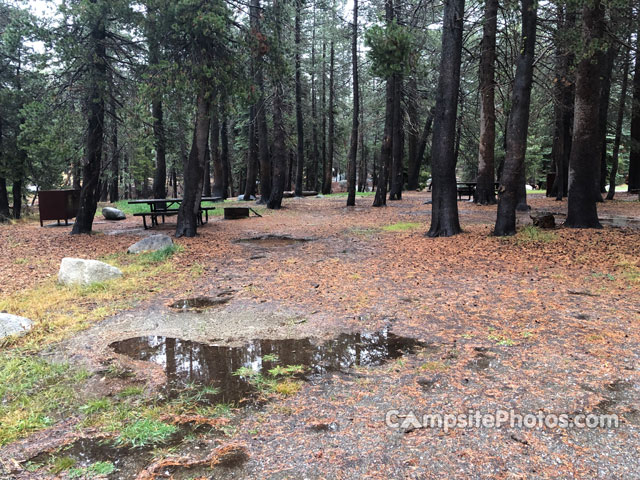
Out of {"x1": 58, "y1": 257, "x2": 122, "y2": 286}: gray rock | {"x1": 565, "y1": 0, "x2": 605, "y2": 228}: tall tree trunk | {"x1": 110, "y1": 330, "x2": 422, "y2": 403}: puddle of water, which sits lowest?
{"x1": 110, "y1": 330, "x2": 422, "y2": 403}: puddle of water

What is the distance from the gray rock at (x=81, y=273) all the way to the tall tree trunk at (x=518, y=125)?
26.1 ft

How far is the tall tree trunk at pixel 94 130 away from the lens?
10.2 m

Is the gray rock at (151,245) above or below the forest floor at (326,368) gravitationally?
above

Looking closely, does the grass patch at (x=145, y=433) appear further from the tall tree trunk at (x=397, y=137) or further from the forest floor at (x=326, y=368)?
the tall tree trunk at (x=397, y=137)

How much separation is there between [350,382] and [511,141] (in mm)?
7850

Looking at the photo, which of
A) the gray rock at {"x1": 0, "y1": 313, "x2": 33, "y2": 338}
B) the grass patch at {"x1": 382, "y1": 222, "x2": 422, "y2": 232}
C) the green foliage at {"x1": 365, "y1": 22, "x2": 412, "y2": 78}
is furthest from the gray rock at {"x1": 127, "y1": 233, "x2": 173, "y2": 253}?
the green foliage at {"x1": 365, "y1": 22, "x2": 412, "y2": 78}

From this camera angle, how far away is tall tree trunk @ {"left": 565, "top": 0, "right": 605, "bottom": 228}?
9305mm

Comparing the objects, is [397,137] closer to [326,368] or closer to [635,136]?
[635,136]

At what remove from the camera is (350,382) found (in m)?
3.43

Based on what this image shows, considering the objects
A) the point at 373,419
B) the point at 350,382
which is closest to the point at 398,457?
the point at 373,419

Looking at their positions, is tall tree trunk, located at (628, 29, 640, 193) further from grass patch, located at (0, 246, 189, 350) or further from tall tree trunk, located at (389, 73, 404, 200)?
grass patch, located at (0, 246, 189, 350)

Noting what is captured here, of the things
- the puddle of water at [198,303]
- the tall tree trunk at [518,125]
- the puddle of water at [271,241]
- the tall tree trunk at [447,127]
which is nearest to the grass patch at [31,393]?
the puddle of water at [198,303]

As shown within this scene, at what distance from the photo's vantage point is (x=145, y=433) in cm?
273

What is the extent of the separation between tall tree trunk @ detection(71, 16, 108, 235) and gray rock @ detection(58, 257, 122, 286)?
209 inches
